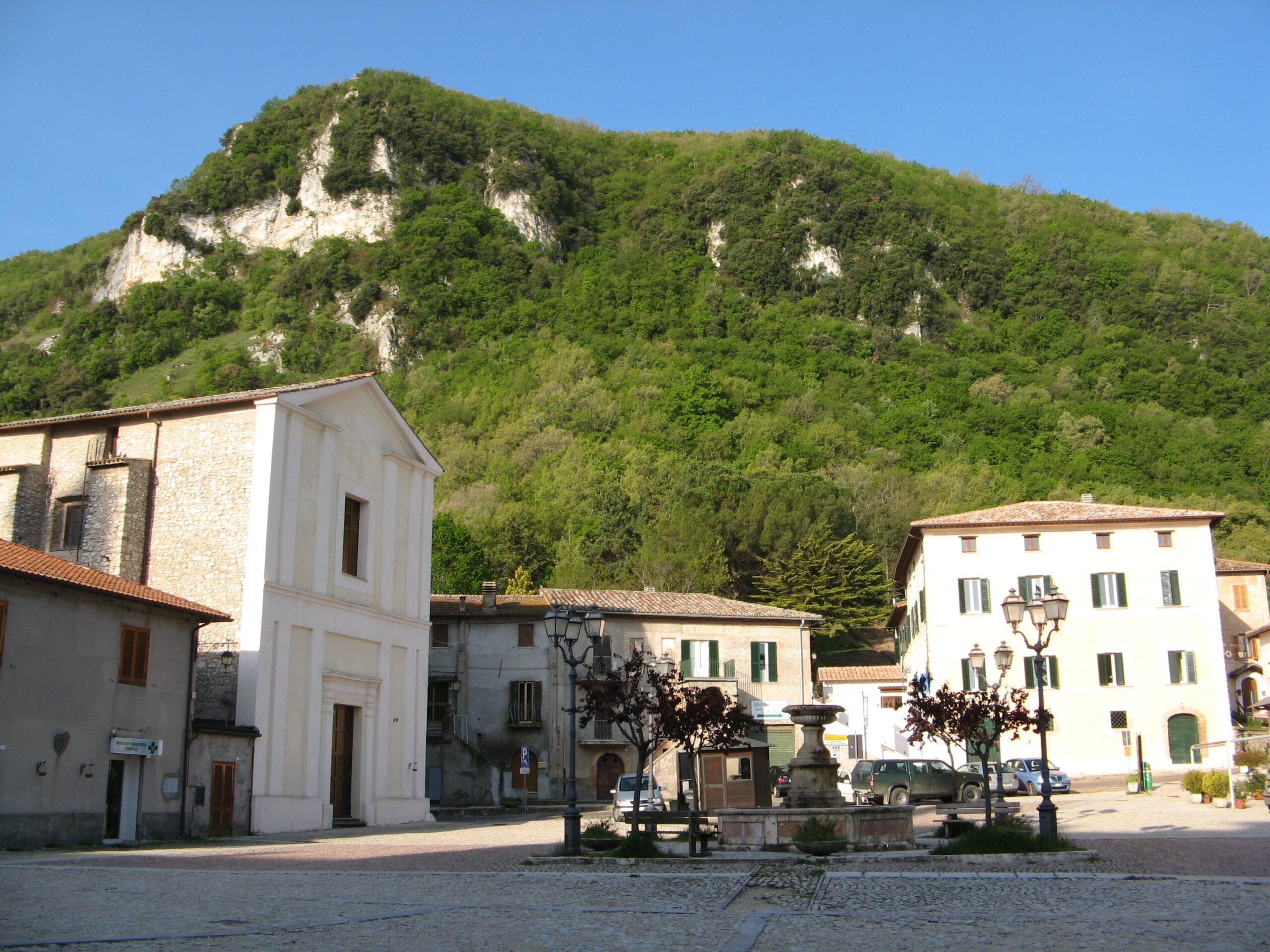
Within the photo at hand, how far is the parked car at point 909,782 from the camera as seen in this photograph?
29234 mm

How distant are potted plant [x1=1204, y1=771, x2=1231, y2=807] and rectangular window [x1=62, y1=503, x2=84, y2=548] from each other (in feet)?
86.2

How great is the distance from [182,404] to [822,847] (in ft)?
59.1

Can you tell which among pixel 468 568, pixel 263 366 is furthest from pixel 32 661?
pixel 263 366

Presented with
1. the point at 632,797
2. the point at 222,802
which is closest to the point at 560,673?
the point at 632,797

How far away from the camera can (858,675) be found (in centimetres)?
4531

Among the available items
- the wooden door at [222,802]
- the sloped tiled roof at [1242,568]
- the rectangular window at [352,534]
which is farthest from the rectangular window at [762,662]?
the sloped tiled roof at [1242,568]

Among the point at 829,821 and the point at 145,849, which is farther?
the point at 145,849

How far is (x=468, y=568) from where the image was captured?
202 feet

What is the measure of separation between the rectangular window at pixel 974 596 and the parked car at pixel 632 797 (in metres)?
16.1

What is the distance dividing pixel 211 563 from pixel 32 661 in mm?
6080

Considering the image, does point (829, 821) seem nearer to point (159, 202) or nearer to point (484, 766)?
point (484, 766)

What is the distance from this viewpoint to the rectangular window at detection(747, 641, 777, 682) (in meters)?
42.9

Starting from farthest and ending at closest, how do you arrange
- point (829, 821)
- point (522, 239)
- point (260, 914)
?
1. point (522, 239)
2. point (829, 821)
3. point (260, 914)

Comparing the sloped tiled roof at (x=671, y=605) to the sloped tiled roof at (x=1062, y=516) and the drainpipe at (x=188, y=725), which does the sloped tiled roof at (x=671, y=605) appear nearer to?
the sloped tiled roof at (x=1062, y=516)
